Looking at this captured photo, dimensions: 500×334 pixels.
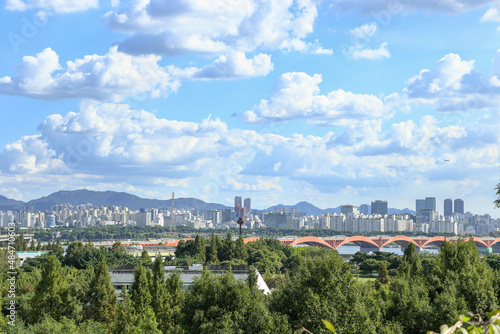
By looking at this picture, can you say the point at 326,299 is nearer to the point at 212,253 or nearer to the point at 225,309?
the point at 225,309

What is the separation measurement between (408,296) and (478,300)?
2.54m

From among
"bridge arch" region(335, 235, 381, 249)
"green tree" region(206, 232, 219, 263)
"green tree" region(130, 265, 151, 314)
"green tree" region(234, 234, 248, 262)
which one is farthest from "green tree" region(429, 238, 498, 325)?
"bridge arch" region(335, 235, 381, 249)

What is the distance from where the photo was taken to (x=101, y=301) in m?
26.9

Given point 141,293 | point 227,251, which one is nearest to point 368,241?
point 227,251

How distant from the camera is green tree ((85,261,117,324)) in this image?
1058 inches

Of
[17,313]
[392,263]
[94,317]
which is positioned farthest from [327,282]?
[392,263]

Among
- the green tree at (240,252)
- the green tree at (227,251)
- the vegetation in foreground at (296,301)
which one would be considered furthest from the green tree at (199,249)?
the vegetation in foreground at (296,301)

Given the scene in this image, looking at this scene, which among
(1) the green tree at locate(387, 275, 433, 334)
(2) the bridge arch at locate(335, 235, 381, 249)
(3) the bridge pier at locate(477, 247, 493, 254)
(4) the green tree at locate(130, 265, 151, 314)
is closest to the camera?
(1) the green tree at locate(387, 275, 433, 334)

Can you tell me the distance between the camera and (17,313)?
3094 cm

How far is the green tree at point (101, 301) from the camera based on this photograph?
26875mm

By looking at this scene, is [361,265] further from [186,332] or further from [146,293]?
[186,332]

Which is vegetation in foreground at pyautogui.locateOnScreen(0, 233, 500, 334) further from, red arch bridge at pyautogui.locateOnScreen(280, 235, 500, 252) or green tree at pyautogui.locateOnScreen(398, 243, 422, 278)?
red arch bridge at pyautogui.locateOnScreen(280, 235, 500, 252)

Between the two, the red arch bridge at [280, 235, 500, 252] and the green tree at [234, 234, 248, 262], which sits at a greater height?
the green tree at [234, 234, 248, 262]

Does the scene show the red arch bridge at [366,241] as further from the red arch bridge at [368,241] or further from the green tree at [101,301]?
the green tree at [101,301]
